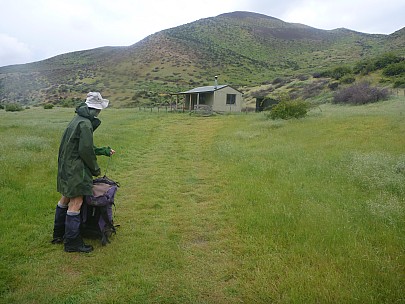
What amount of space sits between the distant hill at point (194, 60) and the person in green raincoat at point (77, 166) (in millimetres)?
38051

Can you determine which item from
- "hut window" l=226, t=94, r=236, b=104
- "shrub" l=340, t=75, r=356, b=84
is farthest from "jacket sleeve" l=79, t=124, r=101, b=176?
"shrub" l=340, t=75, r=356, b=84

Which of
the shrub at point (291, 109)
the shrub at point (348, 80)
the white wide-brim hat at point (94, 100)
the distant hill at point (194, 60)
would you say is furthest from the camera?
the distant hill at point (194, 60)

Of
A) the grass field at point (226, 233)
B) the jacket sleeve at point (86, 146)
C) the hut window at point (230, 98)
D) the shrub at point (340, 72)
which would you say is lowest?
the grass field at point (226, 233)

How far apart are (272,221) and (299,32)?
3666 inches

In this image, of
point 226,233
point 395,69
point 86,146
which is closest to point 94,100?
point 86,146

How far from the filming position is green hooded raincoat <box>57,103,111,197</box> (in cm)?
418

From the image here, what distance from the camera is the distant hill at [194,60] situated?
1845 inches

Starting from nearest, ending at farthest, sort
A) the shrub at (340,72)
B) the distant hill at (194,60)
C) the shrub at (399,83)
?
the shrub at (399,83) → the shrub at (340,72) → the distant hill at (194,60)

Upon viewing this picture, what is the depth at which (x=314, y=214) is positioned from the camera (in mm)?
5090

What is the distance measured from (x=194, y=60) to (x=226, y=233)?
65.0m

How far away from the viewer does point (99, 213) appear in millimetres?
4559

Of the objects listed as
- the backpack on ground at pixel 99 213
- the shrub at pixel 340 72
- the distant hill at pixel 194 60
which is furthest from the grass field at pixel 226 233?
the distant hill at pixel 194 60

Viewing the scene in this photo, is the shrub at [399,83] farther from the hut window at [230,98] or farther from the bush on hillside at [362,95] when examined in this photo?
the hut window at [230,98]

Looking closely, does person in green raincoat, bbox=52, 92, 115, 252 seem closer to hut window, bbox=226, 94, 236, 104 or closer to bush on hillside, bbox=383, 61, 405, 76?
hut window, bbox=226, 94, 236, 104
